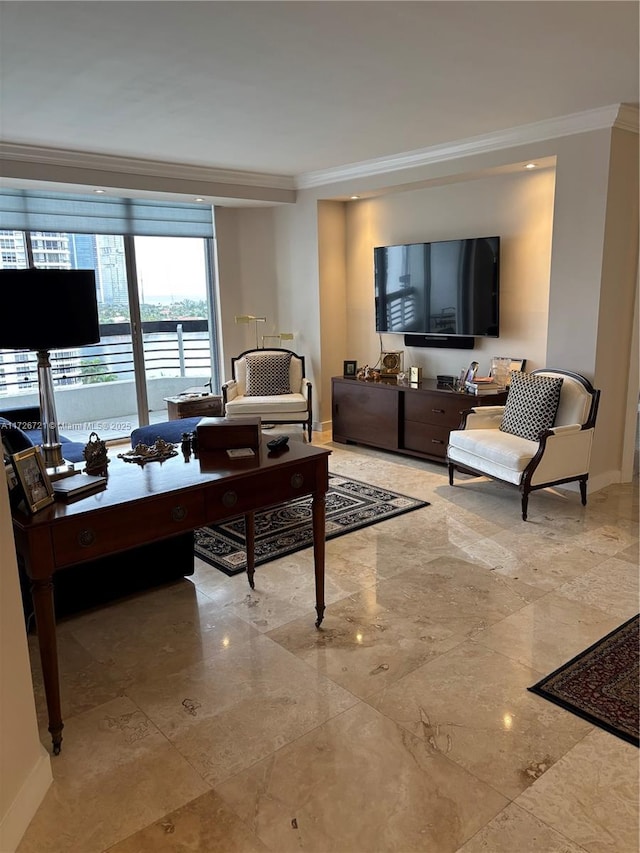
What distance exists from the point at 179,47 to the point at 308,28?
25.2 inches

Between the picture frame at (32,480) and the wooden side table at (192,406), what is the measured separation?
165 inches

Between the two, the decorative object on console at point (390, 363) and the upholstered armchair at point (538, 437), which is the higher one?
the decorative object on console at point (390, 363)

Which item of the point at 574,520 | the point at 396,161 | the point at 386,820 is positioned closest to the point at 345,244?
the point at 396,161

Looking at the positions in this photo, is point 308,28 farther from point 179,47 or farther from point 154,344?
point 154,344

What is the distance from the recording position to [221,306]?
6.99m

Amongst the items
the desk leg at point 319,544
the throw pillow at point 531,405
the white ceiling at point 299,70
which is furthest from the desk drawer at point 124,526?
the throw pillow at point 531,405

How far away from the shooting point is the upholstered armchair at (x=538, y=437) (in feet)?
14.1

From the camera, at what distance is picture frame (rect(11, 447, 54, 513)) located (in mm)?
2121

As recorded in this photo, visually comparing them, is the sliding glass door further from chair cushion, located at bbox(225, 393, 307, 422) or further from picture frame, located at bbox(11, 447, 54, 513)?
picture frame, located at bbox(11, 447, 54, 513)

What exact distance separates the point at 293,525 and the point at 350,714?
1.93 meters

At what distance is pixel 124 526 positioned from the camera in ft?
7.52

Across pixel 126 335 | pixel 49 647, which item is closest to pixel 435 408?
pixel 126 335

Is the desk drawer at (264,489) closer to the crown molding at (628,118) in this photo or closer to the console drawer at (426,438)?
the console drawer at (426,438)

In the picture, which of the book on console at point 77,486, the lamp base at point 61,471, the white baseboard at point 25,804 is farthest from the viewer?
the lamp base at point 61,471
